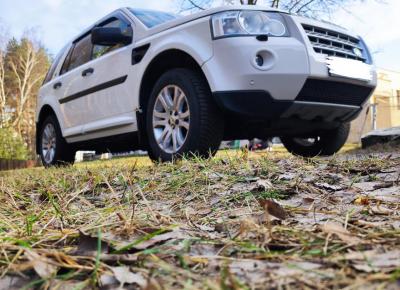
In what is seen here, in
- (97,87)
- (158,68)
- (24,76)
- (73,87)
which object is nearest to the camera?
(158,68)

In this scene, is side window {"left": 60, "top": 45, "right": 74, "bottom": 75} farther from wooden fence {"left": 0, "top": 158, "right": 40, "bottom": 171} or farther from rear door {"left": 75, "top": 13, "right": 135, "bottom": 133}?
wooden fence {"left": 0, "top": 158, "right": 40, "bottom": 171}

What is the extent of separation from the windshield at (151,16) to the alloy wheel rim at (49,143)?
217 centimetres

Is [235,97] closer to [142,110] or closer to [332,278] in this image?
[142,110]

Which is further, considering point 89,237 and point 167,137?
point 167,137

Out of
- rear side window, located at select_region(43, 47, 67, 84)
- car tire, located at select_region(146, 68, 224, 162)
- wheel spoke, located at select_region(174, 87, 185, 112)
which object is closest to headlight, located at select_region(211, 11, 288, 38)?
car tire, located at select_region(146, 68, 224, 162)

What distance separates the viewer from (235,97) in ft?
11.1

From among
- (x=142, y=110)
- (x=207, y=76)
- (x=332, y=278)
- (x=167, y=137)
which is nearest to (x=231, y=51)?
(x=207, y=76)

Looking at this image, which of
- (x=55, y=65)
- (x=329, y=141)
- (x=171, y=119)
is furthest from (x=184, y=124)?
(x=55, y=65)

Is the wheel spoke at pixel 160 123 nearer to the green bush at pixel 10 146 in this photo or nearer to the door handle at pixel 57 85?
the door handle at pixel 57 85

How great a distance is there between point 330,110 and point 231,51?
3.51 ft

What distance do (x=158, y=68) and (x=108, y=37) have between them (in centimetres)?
67

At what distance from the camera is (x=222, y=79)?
11.2 ft

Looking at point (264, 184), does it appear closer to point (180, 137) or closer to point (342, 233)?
point (342, 233)

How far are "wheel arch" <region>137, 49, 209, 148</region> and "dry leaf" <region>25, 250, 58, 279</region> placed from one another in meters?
2.70
